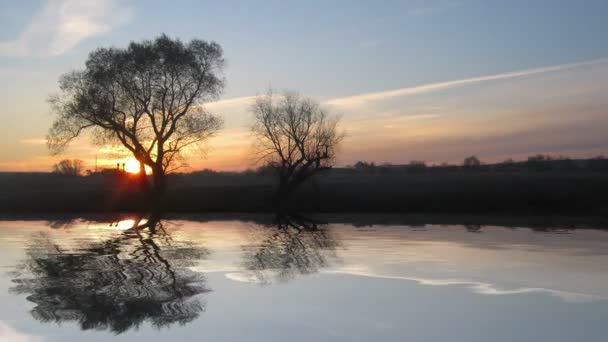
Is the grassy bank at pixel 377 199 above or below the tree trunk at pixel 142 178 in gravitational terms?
below

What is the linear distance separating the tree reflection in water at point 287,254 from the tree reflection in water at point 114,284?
1.69 m

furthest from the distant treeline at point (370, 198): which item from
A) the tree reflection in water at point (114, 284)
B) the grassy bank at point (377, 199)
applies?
the tree reflection in water at point (114, 284)

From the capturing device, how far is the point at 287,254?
65.7 feet

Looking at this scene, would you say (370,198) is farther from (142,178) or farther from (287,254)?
(287,254)

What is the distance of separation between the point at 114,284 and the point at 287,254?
688 centimetres

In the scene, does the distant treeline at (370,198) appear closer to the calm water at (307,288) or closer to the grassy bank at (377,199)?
the grassy bank at (377,199)

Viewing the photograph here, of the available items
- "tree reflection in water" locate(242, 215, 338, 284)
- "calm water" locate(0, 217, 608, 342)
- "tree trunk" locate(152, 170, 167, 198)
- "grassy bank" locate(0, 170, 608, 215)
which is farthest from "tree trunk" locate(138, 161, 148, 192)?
"calm water" locate(0, 217, 608, 342)

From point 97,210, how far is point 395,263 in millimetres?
36462

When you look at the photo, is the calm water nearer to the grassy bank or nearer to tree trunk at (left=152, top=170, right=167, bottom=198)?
the grassy bank

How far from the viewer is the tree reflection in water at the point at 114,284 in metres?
11.2

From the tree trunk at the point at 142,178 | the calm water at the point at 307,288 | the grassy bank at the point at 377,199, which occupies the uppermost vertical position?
the tree trunk at the point at 142,178

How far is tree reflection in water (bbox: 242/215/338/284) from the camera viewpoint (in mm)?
16352

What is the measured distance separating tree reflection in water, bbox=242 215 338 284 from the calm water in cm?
6

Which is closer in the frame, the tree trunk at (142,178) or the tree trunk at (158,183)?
the tree trunk at (158,183)
